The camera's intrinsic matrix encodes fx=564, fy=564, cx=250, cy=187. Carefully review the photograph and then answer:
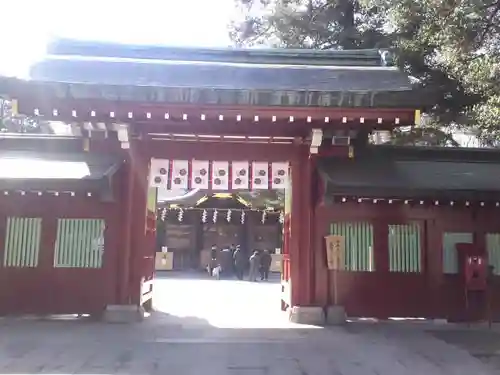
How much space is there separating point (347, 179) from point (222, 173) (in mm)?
2601

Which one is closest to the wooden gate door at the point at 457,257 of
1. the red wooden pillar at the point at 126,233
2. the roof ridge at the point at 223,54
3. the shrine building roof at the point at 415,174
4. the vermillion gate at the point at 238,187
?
the vermillion gate at the point at 238,187

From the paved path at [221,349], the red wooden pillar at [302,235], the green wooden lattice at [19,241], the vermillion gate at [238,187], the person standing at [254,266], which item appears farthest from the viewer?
the person standing at [254,266]

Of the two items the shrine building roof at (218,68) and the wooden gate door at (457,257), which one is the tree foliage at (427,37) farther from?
the wooden gate door at (457,257)

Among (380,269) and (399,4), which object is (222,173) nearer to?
(380,269)

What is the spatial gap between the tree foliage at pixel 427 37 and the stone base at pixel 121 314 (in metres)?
8.40

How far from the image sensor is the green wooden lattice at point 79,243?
11.0 metres

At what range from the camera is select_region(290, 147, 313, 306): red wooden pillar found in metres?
11.1

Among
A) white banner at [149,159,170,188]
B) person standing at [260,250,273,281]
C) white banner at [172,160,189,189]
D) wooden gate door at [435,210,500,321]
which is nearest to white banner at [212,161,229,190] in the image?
white banner at [172,160,189,189]

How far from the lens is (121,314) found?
35.1ft

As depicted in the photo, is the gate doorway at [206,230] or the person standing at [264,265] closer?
the person standing at [264,265]

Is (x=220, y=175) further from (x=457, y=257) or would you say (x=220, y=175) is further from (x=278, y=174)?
Result: (x=457, y=257)

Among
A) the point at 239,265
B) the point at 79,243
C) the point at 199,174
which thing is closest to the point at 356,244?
the point at 199,174

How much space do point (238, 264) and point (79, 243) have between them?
1492 cm

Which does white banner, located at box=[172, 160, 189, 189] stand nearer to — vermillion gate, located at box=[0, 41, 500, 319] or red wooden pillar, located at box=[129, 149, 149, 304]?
vermillion gate, located at box=[0, 41, 500, 319]
